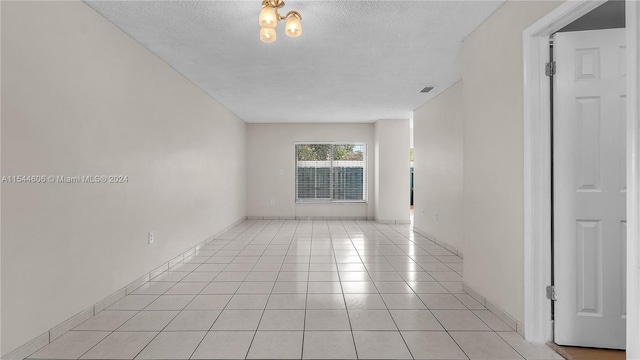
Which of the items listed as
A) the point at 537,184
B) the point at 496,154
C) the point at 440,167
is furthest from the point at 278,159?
the point at 537,184

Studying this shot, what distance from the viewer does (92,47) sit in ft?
8.22

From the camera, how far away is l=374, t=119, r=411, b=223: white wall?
23.7 feet

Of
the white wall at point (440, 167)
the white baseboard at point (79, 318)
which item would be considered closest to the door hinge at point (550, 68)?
the white wall at point (440, 167)

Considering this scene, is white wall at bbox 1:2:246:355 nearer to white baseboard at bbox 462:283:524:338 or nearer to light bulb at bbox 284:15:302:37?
light bulb at bbox 284:15:302:37

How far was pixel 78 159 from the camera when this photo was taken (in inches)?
92.6

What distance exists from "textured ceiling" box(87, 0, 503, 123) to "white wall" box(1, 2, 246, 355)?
0.41 metres

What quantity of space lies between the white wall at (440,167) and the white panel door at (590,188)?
2192mm

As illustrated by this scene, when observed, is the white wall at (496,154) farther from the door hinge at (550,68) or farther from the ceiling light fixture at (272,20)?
the ceiling light fixture at (272,20)

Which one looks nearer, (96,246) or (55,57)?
(55,57)

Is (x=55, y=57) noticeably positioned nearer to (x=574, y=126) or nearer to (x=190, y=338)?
(x=190, y=338)

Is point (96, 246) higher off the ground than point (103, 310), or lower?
higher

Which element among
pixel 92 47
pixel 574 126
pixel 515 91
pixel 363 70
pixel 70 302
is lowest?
pixel 70 302

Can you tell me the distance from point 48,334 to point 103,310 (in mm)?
529

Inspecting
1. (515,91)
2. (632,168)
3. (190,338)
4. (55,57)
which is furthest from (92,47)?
(632,168)
